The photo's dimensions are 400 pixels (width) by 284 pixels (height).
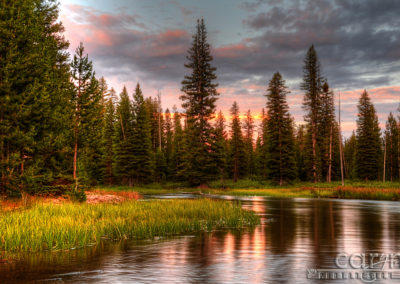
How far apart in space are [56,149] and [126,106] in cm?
5627

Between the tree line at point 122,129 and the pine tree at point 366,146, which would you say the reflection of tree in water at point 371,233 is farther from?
the pine tree at point 366,146

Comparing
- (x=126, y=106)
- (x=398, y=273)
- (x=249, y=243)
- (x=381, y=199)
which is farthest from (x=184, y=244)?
(x=126, y=106)

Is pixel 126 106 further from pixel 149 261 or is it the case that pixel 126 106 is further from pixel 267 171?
pixel 149 261

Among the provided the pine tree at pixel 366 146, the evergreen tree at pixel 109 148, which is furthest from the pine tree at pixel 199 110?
the pine tree at pixel 366 146

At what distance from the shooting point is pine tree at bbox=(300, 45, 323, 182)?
67.8 meters

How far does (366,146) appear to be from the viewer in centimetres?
7756

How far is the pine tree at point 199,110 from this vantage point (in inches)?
2421

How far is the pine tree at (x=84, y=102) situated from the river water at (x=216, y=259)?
19.6 metres

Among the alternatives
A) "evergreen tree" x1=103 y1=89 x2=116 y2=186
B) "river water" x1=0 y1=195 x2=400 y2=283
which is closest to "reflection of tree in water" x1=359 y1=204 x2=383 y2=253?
"river water" x1=0 y1=195 x2=400 y2=283

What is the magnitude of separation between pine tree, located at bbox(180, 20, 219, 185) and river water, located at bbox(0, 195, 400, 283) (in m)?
43.7

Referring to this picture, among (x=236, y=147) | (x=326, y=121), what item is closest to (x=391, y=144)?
(x=326, y=121)

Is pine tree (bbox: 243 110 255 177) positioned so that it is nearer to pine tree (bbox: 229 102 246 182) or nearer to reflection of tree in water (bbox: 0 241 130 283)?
pine tree (bbox: 229 102 246 182)

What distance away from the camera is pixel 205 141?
205 feet

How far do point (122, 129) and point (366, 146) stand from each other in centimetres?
5120
